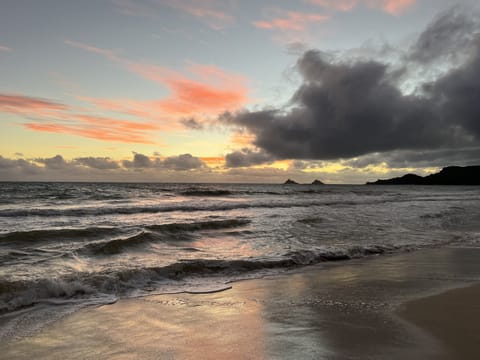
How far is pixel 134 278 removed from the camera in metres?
7.45

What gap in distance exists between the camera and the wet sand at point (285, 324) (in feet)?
12.7

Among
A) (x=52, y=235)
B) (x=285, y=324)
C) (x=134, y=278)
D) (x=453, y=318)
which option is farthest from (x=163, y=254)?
(x=453, y=318)

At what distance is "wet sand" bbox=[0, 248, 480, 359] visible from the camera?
3.87 m

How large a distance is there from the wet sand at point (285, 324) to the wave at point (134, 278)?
0.91 meters

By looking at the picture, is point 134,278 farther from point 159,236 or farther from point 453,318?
point 453,318

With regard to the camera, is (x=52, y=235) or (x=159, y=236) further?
(x=159, y=236)

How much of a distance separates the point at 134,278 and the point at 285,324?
3851mm

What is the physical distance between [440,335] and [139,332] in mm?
3507

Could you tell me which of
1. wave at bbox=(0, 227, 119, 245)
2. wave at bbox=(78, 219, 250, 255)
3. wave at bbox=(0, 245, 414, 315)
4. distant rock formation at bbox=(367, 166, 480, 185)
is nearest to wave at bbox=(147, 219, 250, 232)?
wave at bbox=(78, 219, 250, 255)

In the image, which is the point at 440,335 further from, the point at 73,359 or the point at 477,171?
the point at 477,171

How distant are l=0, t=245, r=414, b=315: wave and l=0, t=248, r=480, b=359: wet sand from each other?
91cm

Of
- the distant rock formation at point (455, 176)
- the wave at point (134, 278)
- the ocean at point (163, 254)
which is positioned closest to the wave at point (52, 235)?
the ocean at point (163, 254)

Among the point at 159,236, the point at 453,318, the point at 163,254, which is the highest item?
the point at 453,318

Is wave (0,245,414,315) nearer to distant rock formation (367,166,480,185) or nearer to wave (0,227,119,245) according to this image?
wave (0,227,119,245)
